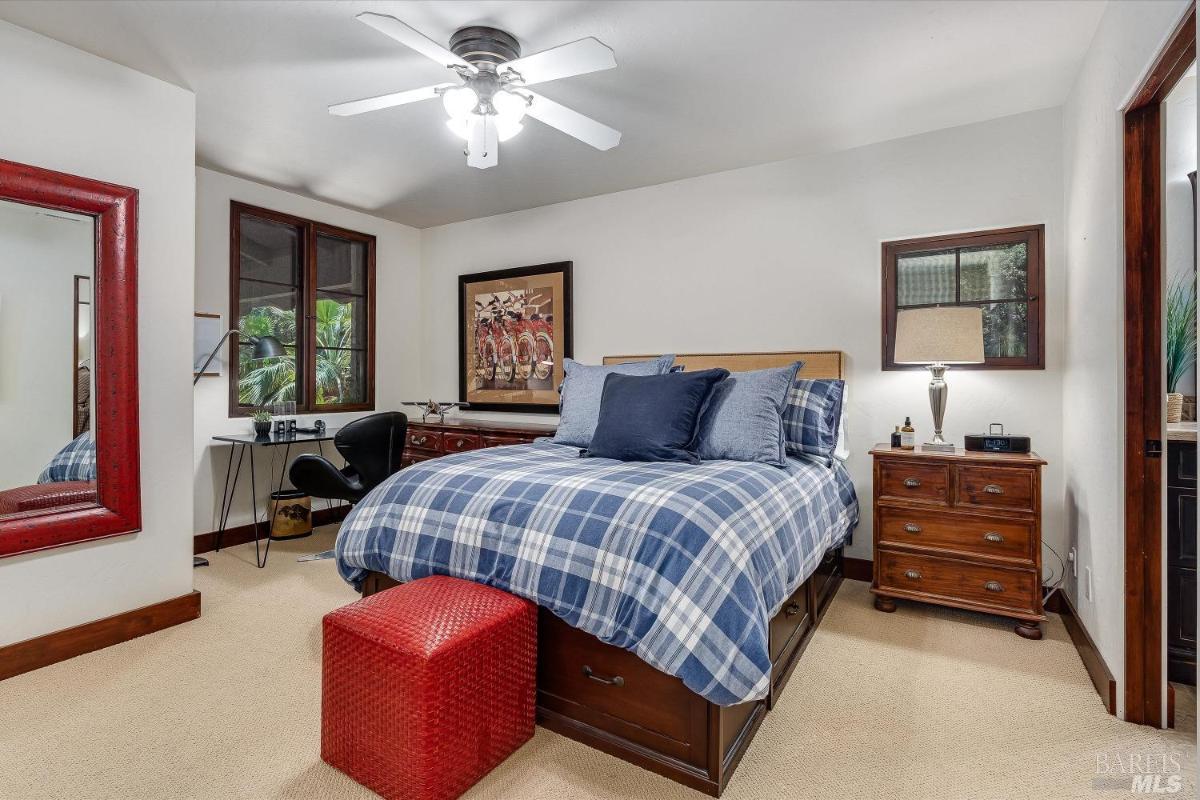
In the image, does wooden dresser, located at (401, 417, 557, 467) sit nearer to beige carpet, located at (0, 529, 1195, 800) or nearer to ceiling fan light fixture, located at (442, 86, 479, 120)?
beige carpet, located at (0, 529, 1195, 800)

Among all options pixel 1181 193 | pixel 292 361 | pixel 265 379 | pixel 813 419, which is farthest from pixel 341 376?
pixel 1181 193

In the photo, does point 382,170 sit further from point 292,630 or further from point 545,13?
point 292,630

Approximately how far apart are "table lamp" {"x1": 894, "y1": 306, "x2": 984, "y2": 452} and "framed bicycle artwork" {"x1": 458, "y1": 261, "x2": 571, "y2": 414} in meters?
2.41

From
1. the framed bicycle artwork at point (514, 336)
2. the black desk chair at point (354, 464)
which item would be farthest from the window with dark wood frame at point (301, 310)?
the black desk chair at point (354, 464)

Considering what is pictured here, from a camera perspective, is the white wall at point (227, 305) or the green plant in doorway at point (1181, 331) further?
the white wall at point (227, 305)

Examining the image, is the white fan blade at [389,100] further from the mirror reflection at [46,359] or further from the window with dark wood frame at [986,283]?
the window with dark wood frame at [986,283]

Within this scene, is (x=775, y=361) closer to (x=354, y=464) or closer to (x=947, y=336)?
(x=947, y=336)

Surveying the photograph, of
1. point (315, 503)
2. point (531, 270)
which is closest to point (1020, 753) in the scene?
point (531, 270)

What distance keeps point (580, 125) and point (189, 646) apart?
2.78m

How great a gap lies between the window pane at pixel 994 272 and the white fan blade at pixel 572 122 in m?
2.05

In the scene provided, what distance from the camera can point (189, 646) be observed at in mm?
2596

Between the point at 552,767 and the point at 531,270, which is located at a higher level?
the point at 531,270

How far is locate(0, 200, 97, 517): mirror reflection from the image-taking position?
241 cm

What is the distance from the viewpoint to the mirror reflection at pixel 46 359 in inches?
95.0
